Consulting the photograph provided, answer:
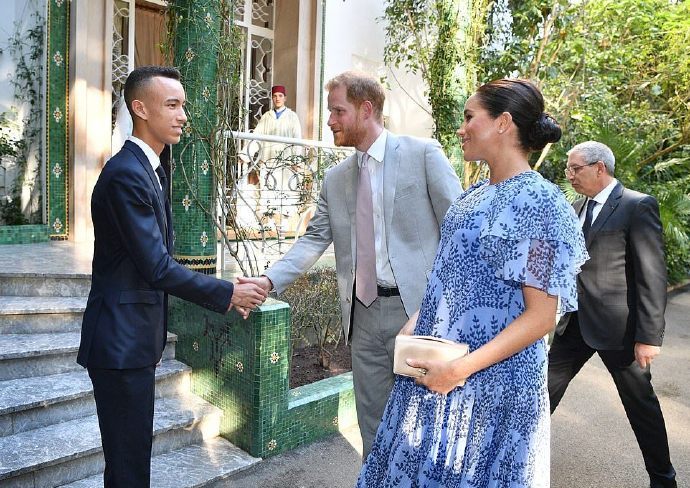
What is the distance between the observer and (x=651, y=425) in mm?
3666

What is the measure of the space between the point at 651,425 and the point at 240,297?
254 centimetres

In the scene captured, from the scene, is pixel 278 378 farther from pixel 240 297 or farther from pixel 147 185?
pixel 147 185

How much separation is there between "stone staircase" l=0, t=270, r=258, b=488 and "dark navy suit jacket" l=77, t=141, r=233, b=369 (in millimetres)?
1213

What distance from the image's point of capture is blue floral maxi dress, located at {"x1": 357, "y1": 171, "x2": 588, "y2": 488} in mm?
1902

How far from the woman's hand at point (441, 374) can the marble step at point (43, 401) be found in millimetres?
2486

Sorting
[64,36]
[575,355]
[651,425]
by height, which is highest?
[64,36]

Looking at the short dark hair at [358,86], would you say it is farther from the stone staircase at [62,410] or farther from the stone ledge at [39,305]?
the stone ledge at [39,305]

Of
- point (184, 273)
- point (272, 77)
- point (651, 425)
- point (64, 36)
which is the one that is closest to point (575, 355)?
point (651, 425)

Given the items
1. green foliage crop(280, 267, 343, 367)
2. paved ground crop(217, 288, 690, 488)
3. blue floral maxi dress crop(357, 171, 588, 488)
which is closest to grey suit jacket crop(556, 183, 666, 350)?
paved ground crop(217, 288, 690, 488)

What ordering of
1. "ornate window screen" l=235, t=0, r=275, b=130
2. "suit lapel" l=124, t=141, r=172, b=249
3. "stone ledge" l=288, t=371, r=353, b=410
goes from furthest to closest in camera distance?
"ornate window screen" l=235, t=0, r=275, b=130 → "stone ledge" l=288, t=371, r=353, b=410 → "suit lapel" l=124, t=141, r=172, b=249

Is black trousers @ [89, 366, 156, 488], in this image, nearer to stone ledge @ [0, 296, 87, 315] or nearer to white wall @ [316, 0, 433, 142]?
Answer: stone ledge @ [0, 296, 87, 315]

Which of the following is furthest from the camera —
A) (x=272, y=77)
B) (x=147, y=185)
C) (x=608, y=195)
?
(x=272, y=77)

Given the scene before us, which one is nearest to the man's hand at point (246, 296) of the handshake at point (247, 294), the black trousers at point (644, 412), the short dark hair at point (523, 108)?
the handshake at point (247, 294)

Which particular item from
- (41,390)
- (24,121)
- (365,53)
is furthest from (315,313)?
(365,53)
